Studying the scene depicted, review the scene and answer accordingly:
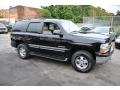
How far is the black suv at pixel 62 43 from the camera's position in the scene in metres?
5.70

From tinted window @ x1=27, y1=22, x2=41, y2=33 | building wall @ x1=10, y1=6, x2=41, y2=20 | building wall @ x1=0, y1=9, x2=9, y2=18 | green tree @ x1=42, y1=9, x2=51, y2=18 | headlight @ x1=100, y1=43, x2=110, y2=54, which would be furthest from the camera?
building wall @ x1=0, y1=9, x2=9, y2=18

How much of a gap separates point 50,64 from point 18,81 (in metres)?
2.00

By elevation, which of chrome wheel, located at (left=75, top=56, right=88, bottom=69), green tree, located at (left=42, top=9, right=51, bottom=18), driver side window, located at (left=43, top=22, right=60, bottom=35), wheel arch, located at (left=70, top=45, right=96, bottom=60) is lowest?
chrome wheel, located at (left=75, top=56, right=88, bottom=69)

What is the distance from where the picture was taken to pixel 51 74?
5.77m

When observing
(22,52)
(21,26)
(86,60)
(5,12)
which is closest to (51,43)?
(86,60)

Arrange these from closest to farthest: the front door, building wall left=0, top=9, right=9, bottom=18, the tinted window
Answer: the front door < the tinted window < building wall left=0, top=9, right=9, bottom=18

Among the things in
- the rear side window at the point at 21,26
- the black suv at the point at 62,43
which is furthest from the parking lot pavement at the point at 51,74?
the rear side window at the point at 21,26

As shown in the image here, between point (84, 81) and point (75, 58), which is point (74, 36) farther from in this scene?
point (84, 81)

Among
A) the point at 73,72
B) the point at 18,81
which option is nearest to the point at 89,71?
the point at 73,72

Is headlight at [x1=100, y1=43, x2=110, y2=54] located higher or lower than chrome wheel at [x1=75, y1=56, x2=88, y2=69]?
higher

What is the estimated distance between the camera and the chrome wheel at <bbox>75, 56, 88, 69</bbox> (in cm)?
592

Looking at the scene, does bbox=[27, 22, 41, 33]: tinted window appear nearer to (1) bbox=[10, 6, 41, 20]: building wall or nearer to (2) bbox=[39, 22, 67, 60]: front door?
(2) bbox=[39, 22, 67, 60]: front door

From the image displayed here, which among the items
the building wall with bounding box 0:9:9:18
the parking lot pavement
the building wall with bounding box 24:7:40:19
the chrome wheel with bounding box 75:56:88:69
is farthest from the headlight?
the building wall with bounding box 0:9:9:18

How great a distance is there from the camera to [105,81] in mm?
5195
